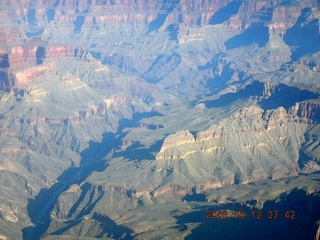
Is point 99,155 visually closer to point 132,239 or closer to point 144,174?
point 144,174

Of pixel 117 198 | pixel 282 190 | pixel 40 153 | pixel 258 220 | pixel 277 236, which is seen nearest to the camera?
pixel 277 236

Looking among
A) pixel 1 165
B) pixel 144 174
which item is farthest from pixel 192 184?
pixel 1 165

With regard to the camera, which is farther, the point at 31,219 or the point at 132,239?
the point at 31,219
